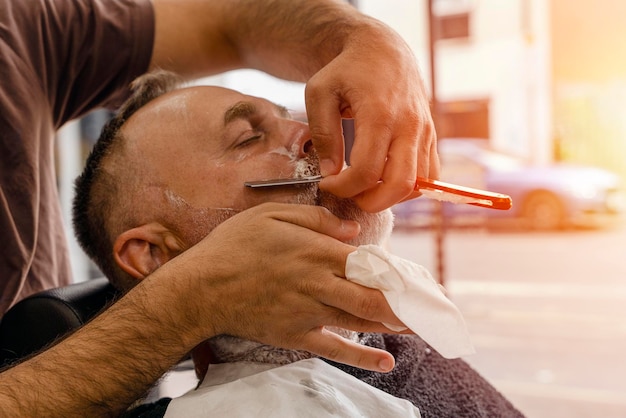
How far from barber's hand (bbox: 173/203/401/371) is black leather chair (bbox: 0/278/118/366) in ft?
1.16

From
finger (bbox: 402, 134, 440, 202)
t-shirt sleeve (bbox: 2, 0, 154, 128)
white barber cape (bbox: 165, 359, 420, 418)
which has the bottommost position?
white barber cape (bbox: 165, 359, 420, 418)

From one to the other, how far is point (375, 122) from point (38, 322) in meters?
0.75

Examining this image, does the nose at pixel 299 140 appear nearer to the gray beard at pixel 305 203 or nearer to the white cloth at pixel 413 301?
the gray beard at pixel 305 203

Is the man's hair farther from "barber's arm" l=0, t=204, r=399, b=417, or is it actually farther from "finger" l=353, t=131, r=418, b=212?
"finger" l=353, t=131, r=418, b=212

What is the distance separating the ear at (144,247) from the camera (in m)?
1.31

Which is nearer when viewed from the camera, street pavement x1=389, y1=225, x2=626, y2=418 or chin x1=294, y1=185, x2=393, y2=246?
chin x1=294, y1=185, x2=393, y2=246

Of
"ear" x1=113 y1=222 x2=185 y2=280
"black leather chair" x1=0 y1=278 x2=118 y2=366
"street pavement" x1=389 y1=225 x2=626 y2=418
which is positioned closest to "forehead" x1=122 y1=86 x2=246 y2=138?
"ear" x1=113 y1=222 x2=185 y2=280

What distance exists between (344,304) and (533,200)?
3054mm

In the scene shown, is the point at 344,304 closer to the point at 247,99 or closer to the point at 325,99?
the point at 325,99

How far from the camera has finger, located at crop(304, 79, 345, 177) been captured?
1.14m

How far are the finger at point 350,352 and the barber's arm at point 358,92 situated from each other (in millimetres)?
268

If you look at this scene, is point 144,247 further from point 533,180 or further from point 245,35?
point 533,180

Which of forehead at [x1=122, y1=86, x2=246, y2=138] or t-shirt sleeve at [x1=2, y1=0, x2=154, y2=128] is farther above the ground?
t-shirt sleeve at [x1=2, y1=0, x2=154, y2=128]

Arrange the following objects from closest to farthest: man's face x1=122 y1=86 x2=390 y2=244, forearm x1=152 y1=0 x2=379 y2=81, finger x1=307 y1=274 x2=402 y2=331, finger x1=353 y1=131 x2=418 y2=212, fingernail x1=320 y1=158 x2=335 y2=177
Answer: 1. finger x1=307 y1=274 x2=402 y2=331
2. finger x1=353 y1=131 x2=418 y2=212
3. fingernail x1=320 y1=158 x2=335 y2=177
4. man's face x1=122 y1=86 x2=390 y2=244
5. forearm x1=152 y1=0 x2=379 y2=81
